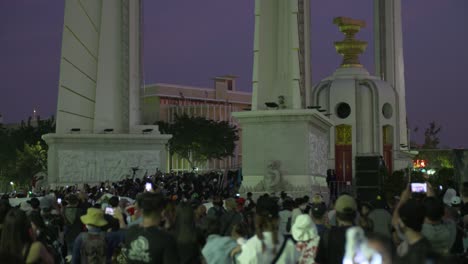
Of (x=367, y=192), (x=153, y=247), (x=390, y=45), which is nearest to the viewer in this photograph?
(x=153, y=247)

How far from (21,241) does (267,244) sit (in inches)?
80.5

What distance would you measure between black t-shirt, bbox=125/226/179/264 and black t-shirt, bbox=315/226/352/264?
3.96 feet

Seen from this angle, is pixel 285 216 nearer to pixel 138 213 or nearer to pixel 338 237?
pixel 138 213

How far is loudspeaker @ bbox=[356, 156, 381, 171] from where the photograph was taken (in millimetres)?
26938

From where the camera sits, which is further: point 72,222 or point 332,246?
point 72,222

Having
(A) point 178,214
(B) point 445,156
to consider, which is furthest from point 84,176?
(A) point 178,214

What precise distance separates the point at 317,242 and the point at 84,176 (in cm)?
3211

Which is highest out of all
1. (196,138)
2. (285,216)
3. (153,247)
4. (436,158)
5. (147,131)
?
(196,138)

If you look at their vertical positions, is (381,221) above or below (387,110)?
below

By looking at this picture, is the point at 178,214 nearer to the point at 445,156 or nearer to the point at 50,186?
the point at 50,186

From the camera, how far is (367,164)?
27.0 meters

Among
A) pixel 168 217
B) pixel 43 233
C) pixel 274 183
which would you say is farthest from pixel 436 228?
pixel 274 183

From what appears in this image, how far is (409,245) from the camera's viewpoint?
6422 mm

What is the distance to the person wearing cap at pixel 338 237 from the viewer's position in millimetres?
7438
